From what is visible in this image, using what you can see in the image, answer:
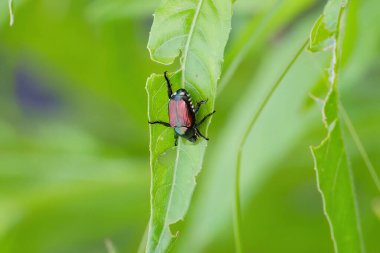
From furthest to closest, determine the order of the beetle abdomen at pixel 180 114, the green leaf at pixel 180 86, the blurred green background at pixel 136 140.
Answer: the blurred green background at pixel 136 140, the beetle abdomen at pixel 180 114, the green leaf at pixel 180 86

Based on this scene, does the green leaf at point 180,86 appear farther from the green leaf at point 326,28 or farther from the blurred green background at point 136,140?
the blurred green background at point 136,140

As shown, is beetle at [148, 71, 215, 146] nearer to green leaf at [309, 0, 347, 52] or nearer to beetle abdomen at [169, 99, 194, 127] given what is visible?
beetle abdomen at [169, 99, 194, 127]

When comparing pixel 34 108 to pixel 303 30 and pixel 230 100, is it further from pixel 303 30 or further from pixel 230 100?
pixel 303 30

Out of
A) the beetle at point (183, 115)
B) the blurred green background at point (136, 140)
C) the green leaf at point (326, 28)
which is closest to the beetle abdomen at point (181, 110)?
the beetle at point (183, 115)

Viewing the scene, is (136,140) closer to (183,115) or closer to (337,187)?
(183,115)

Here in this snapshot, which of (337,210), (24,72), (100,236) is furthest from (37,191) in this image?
(24,72)

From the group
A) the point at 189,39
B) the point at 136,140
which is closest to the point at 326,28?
the point at 189,39
